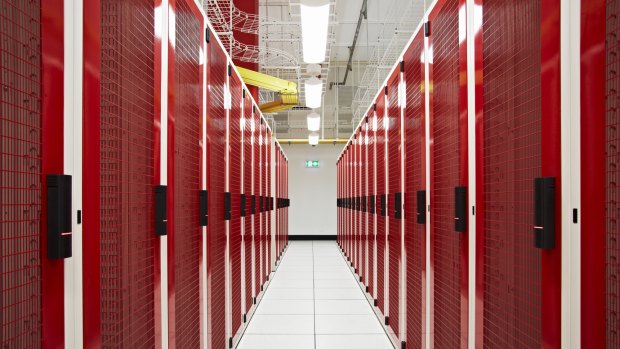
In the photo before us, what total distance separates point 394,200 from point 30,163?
9.75 ft

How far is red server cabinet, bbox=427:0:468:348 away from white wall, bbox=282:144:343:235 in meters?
11.8

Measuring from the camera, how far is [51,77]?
108cm

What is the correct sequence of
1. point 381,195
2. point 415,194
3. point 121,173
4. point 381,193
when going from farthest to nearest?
A: point 381,193
point 381,195
point 415,194
point 121,173

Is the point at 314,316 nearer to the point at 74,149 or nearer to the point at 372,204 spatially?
the point at 372,204

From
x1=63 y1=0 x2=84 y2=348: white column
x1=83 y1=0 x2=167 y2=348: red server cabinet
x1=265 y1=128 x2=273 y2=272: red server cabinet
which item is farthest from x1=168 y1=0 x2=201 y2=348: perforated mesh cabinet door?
x1=265 y1=128 x2=273 y2=272: red server cabinet

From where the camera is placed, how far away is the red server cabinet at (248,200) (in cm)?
427

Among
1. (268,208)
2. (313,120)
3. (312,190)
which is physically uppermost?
(313,120)

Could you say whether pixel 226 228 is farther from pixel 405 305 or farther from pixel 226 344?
pixel 405 305

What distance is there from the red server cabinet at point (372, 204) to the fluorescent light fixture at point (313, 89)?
0.81 meters

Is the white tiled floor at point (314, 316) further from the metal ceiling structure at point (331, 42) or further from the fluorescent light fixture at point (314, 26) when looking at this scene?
the metal ceiling structure at point (331, 42)

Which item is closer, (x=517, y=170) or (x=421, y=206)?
(x=517, y=170)

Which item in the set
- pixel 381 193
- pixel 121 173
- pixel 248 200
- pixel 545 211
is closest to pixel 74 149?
pixel 121 173

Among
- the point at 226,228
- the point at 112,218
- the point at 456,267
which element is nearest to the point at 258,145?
the point at 226,228

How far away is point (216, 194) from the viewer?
9.62ft
